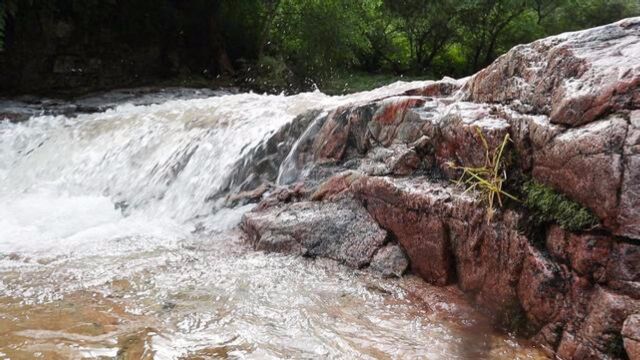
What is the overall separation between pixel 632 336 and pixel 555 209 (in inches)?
28.8

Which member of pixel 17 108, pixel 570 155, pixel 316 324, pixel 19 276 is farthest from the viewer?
pixel 17 108

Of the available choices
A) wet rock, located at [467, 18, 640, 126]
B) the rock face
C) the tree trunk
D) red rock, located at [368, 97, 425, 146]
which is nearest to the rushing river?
the rock face

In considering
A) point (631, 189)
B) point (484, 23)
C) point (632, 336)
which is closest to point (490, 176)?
point (631, 189)

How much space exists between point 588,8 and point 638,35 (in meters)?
16.0

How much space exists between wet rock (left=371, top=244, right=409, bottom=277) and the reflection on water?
0.11m

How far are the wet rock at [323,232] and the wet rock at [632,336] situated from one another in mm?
1680

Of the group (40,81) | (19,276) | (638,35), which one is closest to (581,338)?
(638,35)

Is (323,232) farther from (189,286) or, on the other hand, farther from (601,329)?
(601,329)

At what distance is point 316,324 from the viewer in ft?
9.48

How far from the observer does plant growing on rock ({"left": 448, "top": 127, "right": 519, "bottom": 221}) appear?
9.89ft

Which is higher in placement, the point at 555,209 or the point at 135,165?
the point at 555,209

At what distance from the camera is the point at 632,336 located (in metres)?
2.30

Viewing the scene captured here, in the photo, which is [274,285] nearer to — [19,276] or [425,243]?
[425,243]

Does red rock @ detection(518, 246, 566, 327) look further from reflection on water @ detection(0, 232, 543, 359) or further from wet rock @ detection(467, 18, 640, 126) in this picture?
wet rock @ detection(467, 18, 640, 126)
